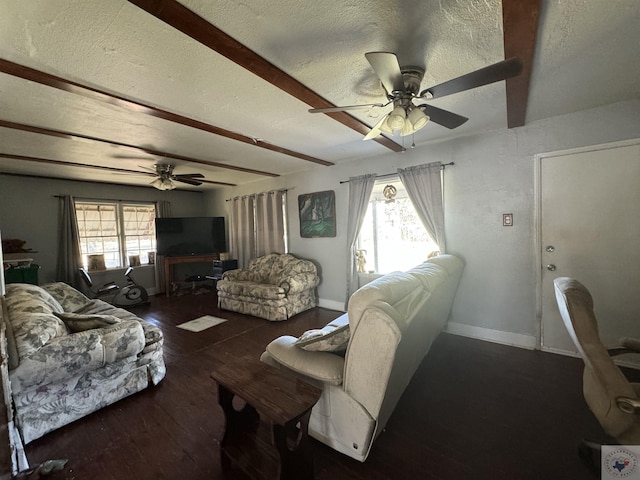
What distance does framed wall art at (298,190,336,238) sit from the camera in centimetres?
430

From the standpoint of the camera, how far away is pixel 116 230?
541 cm

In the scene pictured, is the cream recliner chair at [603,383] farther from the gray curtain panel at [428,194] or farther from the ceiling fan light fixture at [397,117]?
the gray curtain panel at [428,194]

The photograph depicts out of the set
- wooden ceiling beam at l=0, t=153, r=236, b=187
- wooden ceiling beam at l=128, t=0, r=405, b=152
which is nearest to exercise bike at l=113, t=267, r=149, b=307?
wooden ceiling beam at l=0, t=153, r=236, b=187

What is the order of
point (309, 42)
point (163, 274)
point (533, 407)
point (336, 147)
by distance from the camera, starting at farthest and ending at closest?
point (163, 274) < point (336, 147) < point (533, 407) < point (309, 42)

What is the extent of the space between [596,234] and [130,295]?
666 centimetres

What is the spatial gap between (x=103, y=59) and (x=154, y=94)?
0.42m

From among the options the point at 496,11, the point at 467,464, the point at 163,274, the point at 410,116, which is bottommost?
the point at 467,464

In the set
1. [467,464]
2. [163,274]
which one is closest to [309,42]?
[467,464]

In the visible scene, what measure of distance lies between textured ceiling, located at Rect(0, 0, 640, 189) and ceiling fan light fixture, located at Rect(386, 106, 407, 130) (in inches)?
12.2

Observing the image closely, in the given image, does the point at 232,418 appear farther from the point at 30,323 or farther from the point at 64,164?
the point at 64,164

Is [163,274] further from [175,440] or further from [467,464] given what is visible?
[467,464]

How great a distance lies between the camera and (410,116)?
168cm

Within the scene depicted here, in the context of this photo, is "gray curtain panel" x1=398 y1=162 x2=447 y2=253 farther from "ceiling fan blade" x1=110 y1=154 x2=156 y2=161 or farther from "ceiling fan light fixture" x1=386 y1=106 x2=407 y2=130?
"ceiling fan blade" x1=110 y1=154 x2=156 y2=161

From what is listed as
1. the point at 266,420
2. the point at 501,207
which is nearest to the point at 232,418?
the point at 266,420
